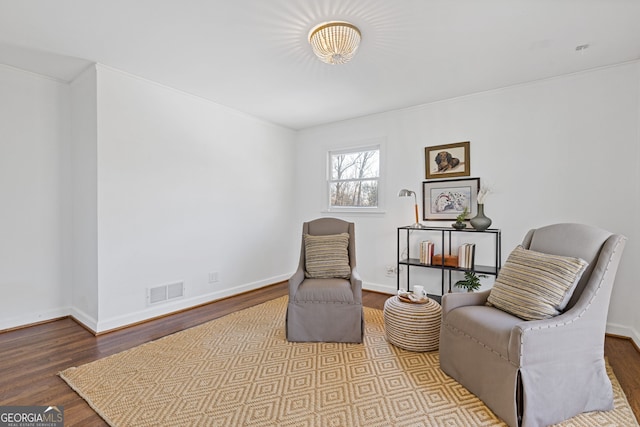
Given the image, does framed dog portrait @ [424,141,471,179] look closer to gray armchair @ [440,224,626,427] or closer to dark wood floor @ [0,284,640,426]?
gray armchair @ [440,224,626,427]

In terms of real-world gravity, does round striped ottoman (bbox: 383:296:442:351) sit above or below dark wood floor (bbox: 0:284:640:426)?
above

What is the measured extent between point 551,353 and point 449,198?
2273mm

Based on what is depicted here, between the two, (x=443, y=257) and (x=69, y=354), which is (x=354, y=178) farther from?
(x=69, y=354)

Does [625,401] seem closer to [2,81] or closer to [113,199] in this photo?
[113,199]

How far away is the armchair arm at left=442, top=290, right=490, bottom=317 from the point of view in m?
2.12

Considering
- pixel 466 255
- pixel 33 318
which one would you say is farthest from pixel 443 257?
pixel 33 318

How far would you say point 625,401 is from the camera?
1.82 meters

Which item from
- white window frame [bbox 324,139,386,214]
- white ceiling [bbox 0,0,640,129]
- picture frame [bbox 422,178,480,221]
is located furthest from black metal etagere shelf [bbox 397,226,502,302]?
white ceiling [bbox 0,0,640,129]

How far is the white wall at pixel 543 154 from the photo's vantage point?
2768 mm

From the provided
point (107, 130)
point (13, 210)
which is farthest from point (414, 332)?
point (13, 210)

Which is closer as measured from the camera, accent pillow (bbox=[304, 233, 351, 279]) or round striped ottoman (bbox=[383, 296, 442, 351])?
round striped ottoman (bbox=[383, 296, 442, 351])

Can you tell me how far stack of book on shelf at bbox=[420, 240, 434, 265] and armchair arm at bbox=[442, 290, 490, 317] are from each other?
4.48ft

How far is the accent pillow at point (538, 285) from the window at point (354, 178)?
96.5 inches

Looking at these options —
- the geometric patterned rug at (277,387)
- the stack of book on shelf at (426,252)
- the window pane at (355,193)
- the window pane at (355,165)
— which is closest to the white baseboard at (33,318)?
the geometric patterned rug at (277,387)
